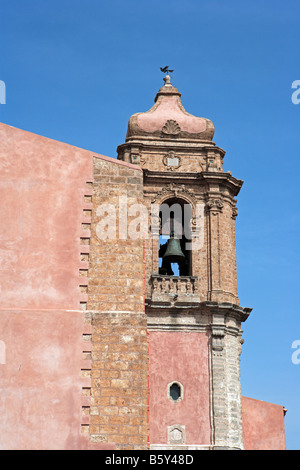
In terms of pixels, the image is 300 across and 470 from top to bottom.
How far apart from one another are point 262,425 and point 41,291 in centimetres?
1475

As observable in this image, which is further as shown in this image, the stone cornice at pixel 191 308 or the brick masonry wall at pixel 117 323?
the stone cornice at pixel 191 308

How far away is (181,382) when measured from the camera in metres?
23.2

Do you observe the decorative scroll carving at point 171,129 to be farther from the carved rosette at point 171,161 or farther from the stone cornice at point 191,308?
the stone cornice at point 191,308

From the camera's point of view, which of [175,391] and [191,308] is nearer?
[175,391]

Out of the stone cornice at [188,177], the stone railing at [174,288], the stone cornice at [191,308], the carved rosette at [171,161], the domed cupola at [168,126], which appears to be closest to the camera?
the stone cornice at [191,308]

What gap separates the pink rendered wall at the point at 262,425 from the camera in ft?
80.0

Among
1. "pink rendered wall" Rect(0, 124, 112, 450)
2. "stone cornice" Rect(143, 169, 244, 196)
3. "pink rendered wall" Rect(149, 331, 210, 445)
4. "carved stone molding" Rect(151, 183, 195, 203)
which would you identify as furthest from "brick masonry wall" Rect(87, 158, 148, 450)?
"stone cornice" Rect(143, 169, 244, 196)

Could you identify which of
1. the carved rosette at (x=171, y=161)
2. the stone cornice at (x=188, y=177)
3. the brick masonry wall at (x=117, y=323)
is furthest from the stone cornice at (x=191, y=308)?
the brick masonry wall at (x=117, y=323)

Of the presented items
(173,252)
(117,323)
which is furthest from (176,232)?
(117,323)

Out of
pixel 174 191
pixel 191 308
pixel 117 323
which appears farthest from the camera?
pixel 174 191

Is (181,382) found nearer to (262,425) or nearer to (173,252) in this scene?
(262,425)

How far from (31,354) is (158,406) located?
12.2 meters
